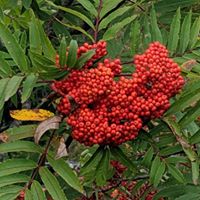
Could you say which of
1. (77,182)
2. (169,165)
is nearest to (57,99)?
(77,182)

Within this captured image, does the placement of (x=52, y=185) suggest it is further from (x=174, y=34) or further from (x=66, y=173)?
(x=174, y=34)

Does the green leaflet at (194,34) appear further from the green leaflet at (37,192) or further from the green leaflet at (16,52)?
the green leaflet at (37,192)

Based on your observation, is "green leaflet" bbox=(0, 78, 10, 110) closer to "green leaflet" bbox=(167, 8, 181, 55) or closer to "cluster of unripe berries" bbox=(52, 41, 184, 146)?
"cluster of unripe berries" bbox=(52, 41, 184, 146)

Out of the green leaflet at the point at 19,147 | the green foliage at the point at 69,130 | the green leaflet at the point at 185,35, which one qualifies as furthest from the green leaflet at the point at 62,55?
the green leaflet at the point at 185,35

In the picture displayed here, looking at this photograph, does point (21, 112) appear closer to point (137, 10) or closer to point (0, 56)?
point (0, 56)

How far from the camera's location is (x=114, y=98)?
1644mm

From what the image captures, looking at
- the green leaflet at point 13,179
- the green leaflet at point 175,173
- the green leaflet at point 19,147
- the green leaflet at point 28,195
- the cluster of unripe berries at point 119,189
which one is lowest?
the cluster of unripe berries at point 119,189

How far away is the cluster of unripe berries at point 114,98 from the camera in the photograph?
5.37 feet

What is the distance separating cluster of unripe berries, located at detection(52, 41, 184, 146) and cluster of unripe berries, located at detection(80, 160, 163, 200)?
Answer: 2.00 feet

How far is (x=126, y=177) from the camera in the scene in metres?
2.27

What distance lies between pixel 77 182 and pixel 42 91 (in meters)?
1.02

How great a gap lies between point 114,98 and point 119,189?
0.81 metres

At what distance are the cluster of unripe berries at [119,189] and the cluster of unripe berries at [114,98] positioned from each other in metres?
0.61

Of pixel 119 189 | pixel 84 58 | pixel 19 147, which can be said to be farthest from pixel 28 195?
pixel 119 189
